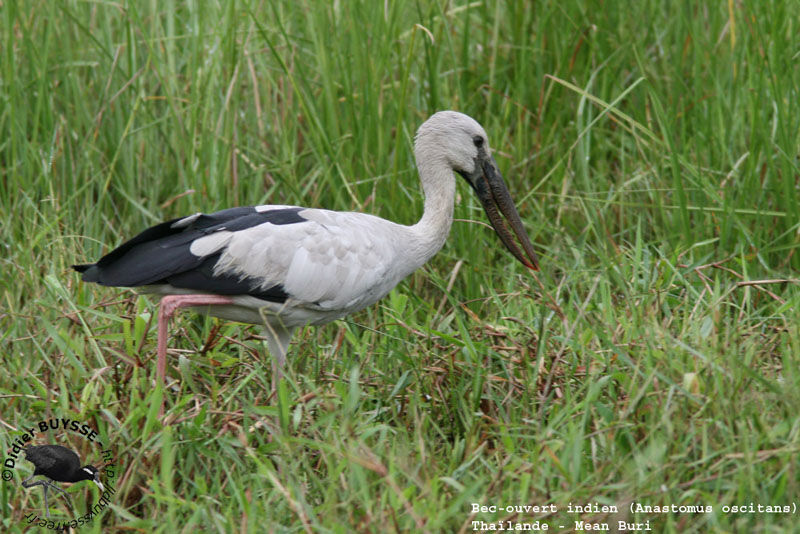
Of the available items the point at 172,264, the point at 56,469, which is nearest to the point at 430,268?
the point at 172,264

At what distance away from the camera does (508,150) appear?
18.2 ft

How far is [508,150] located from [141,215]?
6.48ft

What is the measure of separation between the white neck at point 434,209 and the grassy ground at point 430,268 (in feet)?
1.02

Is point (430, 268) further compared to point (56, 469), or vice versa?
point (430, 268)

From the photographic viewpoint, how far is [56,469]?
3.23 metres

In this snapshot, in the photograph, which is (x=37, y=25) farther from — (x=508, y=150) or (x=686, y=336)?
(x=686, y=336)

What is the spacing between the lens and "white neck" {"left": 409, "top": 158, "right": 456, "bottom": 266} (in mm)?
4238

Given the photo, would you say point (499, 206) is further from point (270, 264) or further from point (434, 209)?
point (270, 264)

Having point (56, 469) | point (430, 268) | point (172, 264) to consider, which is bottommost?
point (430, 268)

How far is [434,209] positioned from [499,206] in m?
0.38

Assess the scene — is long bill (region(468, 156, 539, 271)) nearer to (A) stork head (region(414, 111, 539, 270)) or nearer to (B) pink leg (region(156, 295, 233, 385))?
(A) stork head (region(414, 111, 539, 270))

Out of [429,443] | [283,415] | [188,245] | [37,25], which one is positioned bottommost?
[429,443]

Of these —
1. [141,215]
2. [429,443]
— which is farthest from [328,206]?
[429,443]

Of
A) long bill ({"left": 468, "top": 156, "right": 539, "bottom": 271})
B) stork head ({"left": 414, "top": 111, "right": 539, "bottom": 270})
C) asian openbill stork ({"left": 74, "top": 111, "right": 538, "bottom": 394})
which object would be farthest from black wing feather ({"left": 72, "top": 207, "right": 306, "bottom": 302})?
long bill ({"left": 468, "top": 156, "right": 539, "bottom": 271})
